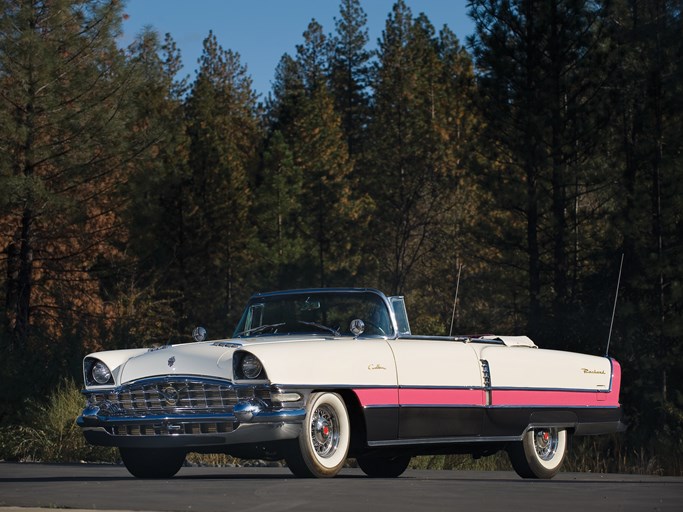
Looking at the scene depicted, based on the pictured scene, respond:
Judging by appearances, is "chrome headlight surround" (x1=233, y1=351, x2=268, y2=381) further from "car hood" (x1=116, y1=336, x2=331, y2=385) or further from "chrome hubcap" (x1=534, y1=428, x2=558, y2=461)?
"chrome hubcap" (x1=534, y1=428, x2=558, y2=461)

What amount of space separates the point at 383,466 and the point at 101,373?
3057 millimetres

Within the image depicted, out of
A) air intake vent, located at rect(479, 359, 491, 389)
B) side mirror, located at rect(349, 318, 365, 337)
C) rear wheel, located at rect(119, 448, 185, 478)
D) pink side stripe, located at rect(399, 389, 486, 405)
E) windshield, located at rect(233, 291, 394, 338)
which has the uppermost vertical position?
windshield, located at rect(233, 291, 394, 338)

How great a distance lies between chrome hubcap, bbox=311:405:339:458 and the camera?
10336 mm

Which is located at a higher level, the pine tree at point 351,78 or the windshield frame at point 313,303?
the pine tree at point 351,78

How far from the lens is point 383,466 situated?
12.6 metres

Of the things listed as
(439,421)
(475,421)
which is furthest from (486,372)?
(439,421)

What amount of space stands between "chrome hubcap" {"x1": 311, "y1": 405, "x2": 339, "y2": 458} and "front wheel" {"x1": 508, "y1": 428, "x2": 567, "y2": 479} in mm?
2430

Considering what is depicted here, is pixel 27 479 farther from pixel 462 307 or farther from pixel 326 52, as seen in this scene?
pixel 326 52

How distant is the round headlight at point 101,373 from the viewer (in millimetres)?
10922

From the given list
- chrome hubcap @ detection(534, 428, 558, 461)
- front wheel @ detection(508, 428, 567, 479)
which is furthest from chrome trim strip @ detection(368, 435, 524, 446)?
chrome hubcap @ detection(534, 428, 558, 461)

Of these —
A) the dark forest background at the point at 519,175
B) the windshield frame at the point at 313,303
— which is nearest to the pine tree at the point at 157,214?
the dark forest background at the point at 519,175

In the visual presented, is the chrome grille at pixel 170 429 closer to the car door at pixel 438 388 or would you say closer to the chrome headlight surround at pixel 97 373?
the chrome headlight surround at pixel 97 373

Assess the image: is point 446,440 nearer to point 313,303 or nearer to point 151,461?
point 313,303

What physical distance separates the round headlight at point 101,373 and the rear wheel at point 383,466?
278 centimetres
